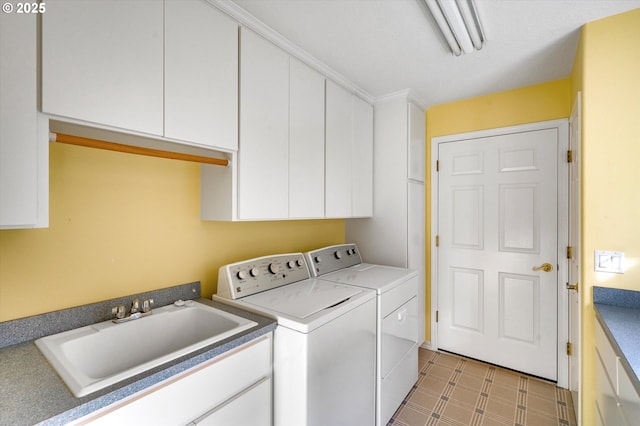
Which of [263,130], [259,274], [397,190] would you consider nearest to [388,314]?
[259,274]

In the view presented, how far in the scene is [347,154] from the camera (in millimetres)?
2342

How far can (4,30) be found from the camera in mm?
Result: 842

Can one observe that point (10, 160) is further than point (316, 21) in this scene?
No

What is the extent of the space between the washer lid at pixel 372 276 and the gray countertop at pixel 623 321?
39.6 inches

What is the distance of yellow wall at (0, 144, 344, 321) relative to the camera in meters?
1.16

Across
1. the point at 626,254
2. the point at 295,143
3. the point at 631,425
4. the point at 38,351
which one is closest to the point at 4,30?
the point at 38,351

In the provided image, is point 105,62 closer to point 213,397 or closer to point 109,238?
point 109,238

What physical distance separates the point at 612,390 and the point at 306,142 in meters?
1.89

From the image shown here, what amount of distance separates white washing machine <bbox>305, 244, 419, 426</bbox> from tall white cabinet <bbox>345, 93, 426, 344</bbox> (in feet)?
0.96

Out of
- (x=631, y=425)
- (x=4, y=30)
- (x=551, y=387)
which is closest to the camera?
(x=4, y=30)

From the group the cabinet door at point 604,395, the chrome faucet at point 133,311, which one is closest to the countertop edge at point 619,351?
the cabinet door at point 604,395

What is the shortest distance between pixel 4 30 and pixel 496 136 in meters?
2.98

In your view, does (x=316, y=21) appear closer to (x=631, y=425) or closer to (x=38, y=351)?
(x=38, y=351)

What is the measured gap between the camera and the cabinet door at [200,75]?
4.04 ft
